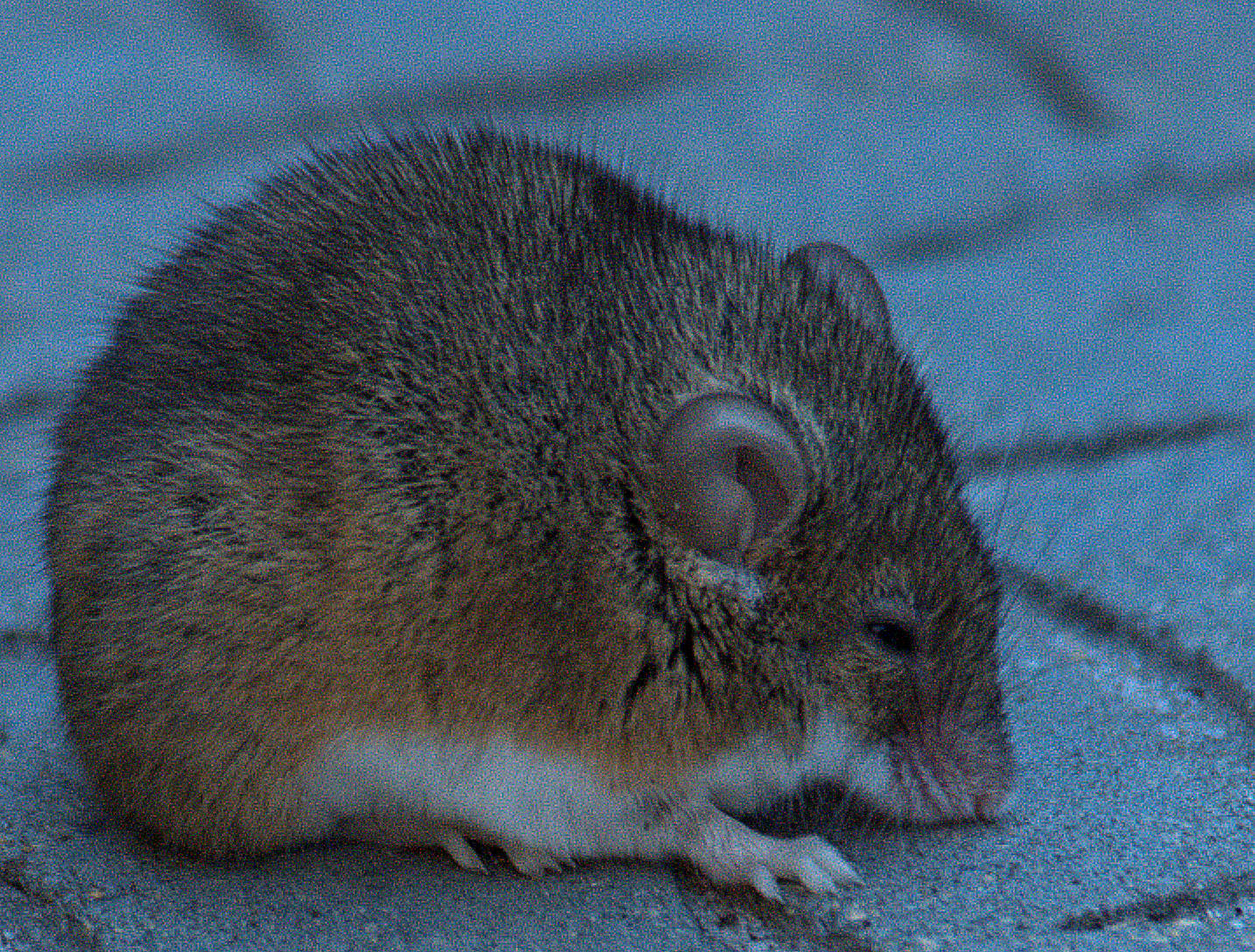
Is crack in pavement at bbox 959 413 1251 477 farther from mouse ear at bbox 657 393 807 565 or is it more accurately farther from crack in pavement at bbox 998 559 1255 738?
mouse ear at bbox 657 393 807 565

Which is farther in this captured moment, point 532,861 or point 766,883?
point 532,861

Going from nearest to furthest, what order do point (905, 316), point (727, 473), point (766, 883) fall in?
point (727, 473) → point (766, 883) → point (905, 316)

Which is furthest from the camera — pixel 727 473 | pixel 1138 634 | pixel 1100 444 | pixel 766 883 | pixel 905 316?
pixel 905 316

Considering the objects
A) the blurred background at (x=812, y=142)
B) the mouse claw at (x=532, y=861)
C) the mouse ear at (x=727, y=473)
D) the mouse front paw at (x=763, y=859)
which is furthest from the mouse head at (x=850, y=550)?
the blurred background at (x=812, y=142)

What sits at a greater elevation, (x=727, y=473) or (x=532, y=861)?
(x=727, y=473)

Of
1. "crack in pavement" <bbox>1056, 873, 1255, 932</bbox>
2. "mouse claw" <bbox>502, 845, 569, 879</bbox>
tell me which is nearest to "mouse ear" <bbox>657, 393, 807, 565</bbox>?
"mouse claw" <bbox>502, 845, 569, 879</bbox>

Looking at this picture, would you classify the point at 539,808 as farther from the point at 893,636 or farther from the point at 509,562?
the point at 893,636

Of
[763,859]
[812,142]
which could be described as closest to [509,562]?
[763,859]
